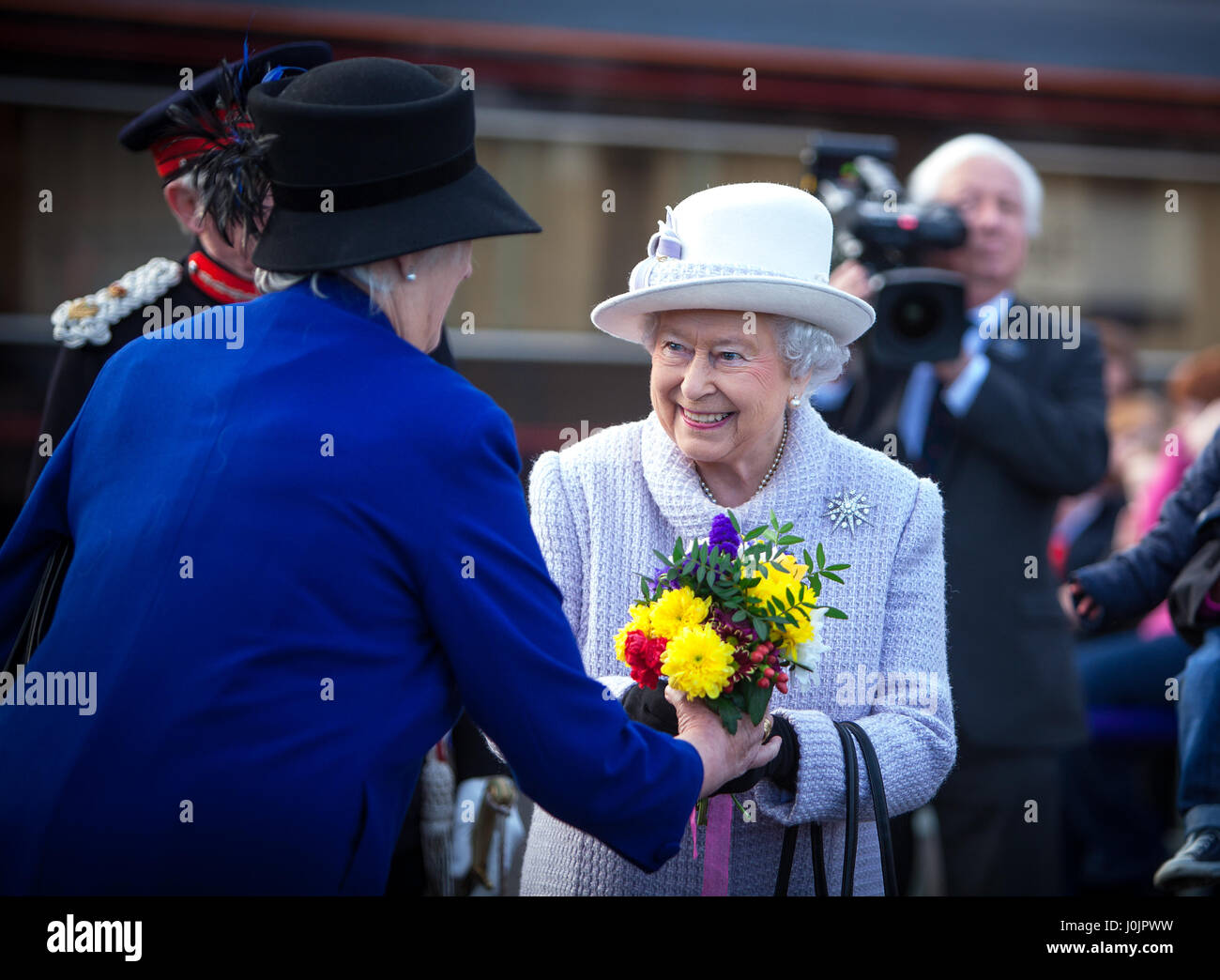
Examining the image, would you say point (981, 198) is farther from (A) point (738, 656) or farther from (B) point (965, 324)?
(A) point (738, 656)

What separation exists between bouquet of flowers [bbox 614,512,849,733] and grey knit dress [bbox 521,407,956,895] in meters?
0.26

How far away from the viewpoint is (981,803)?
371 cm

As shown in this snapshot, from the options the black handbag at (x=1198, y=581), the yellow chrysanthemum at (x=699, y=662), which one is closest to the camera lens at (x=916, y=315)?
the black handbag at (x=1198, y=581)

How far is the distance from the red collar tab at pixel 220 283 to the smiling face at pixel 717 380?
3.29 ft

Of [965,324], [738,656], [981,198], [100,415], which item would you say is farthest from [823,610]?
[981,198]

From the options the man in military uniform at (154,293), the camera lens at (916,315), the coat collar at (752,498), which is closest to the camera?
the coat collar at (752,498)

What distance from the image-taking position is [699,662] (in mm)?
1914

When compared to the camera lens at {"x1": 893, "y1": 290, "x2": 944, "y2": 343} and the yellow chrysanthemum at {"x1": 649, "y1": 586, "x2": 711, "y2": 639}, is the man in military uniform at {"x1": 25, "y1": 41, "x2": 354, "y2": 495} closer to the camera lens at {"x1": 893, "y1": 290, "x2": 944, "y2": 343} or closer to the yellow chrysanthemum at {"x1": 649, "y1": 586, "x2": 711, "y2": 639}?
the yellow chrysanthemum at {"x1": 649, "y1": 586, "x2": 711, "y2": 639}

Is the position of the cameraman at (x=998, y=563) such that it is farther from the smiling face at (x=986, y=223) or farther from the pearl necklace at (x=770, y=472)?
the pearl necklace at (x=770, y=472)

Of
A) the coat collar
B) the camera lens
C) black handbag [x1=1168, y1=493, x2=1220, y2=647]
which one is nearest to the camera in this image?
the coat collar

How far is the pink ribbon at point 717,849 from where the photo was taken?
222 cm

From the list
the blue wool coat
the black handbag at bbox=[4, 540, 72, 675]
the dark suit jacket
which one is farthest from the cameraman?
the black handbag at bbox=[4, 540, 72, 675]

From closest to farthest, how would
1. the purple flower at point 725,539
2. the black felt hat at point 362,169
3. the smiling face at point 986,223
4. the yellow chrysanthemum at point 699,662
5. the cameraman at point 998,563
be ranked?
the black felt hat at point 362,169
the yellow chrysanthemum at point 699,662
the purple flower at point 725,539
the cameraman at point 998,563
the smiling face at point 986,223

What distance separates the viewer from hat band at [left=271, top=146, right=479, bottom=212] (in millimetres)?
1784
